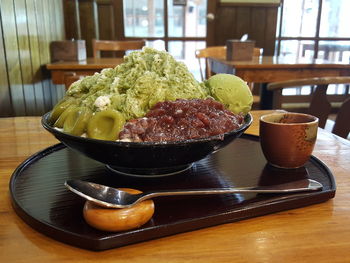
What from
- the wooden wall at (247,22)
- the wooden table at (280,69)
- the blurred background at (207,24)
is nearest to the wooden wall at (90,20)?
the blurred background at (207,24)

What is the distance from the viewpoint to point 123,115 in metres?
0.68

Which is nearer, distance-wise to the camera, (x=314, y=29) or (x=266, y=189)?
(x=266, y=189)

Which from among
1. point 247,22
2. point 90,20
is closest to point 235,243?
point 90,20

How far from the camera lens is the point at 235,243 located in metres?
0.50

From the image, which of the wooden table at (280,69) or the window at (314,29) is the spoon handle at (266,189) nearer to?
the wooden table at (280,69)

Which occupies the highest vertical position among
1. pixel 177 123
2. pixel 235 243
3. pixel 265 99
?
pixel 177 123

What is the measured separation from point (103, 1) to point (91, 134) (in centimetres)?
335

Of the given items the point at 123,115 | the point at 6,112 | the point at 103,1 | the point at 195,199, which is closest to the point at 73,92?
the point at 123,115

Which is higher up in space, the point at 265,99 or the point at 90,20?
the point at 90,20

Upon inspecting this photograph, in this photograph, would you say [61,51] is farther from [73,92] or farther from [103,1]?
[73,92]

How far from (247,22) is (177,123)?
3.53 m

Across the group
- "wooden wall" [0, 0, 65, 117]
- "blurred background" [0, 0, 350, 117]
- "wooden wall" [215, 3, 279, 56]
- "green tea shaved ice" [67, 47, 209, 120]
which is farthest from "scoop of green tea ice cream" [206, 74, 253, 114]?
"wooden wall" [215, 3, 279, 56]

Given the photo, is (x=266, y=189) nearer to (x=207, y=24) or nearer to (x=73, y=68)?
(x=73, y=68)

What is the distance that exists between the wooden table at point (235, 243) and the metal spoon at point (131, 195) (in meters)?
0.04
